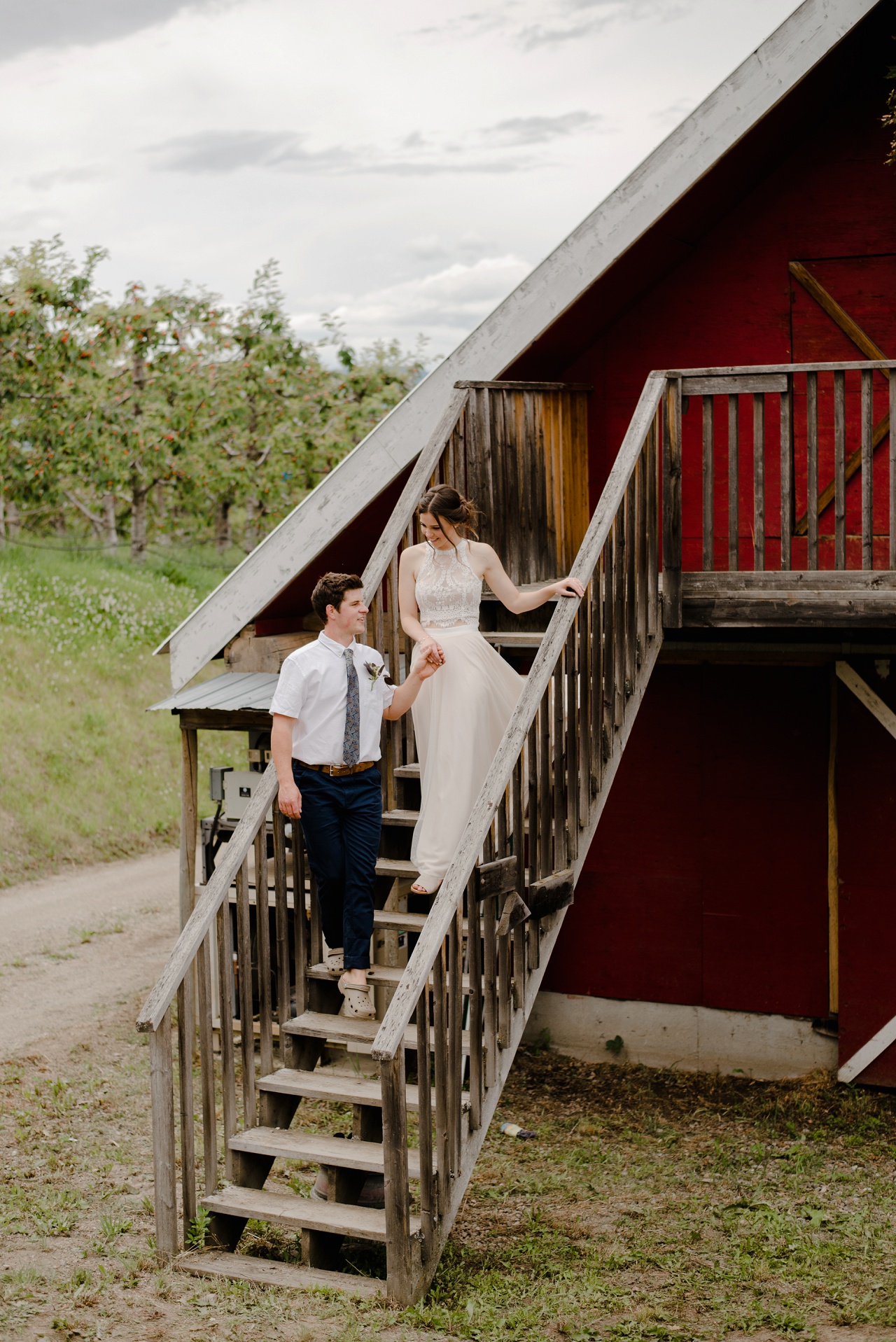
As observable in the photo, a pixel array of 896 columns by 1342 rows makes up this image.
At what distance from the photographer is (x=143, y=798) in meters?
16.9

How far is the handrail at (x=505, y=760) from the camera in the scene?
15.1 feet

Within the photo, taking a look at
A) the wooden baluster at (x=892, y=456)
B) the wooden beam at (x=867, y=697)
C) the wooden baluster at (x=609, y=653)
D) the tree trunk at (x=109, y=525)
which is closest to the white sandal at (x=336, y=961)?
the wooden baluster at (x=609, y=653)

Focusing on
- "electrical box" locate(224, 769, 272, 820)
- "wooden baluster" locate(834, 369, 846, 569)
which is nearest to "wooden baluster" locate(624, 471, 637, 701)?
"wooden baluster" locate(834, 369, 846, 569)

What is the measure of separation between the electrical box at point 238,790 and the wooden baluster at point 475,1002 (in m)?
4.84

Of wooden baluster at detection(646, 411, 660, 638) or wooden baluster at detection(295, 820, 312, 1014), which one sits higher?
wooden baluster at detection(646, 411, 660, 638)

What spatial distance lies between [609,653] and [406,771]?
118 cm

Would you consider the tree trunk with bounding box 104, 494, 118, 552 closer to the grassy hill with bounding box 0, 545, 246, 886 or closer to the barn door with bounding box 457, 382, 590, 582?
the grassy hill with bounding box 0, 545, 246, 886

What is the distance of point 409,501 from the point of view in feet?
21.4

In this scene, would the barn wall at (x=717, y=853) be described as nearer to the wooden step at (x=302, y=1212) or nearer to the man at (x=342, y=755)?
the man at (x=342, y=755)

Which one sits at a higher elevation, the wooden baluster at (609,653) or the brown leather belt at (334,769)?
the wooden baluster at (609,653)

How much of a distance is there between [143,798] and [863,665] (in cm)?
1133

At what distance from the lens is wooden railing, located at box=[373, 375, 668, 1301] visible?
15.4ft

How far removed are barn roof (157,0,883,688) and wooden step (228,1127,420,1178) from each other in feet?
11.7

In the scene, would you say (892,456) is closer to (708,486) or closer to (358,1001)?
(708,486)
